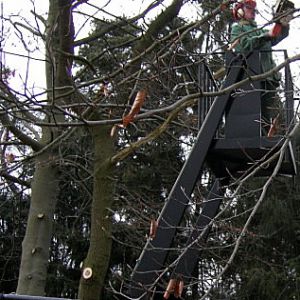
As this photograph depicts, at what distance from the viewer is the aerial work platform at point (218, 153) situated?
5.50 meters

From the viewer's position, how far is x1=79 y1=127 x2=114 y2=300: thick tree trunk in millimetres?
6844

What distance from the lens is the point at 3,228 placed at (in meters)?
17.9

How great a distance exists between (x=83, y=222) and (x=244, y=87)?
40.2ft

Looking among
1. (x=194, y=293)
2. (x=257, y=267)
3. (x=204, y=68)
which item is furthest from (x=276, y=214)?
(x=204, y=68)

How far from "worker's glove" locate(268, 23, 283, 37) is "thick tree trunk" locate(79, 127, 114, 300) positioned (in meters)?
2.54

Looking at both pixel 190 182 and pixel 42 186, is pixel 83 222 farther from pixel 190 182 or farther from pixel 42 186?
pixel 190 182

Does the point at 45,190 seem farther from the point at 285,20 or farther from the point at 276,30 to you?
the point at 285,20

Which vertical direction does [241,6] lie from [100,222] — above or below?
above

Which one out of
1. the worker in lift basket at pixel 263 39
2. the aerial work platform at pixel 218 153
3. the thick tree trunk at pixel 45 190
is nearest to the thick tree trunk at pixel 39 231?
the thick tree trunk at pixel 45 190

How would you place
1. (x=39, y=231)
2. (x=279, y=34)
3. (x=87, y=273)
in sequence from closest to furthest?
(x=279, y=34) < (x=87, y=273) < (x=39, y=231)

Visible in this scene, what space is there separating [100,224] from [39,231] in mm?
1968

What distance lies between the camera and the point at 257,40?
587 cm

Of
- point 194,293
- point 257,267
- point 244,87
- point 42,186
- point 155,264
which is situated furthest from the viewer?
point 257,267

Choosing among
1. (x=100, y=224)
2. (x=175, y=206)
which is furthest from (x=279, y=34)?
(x=100, y=224)
